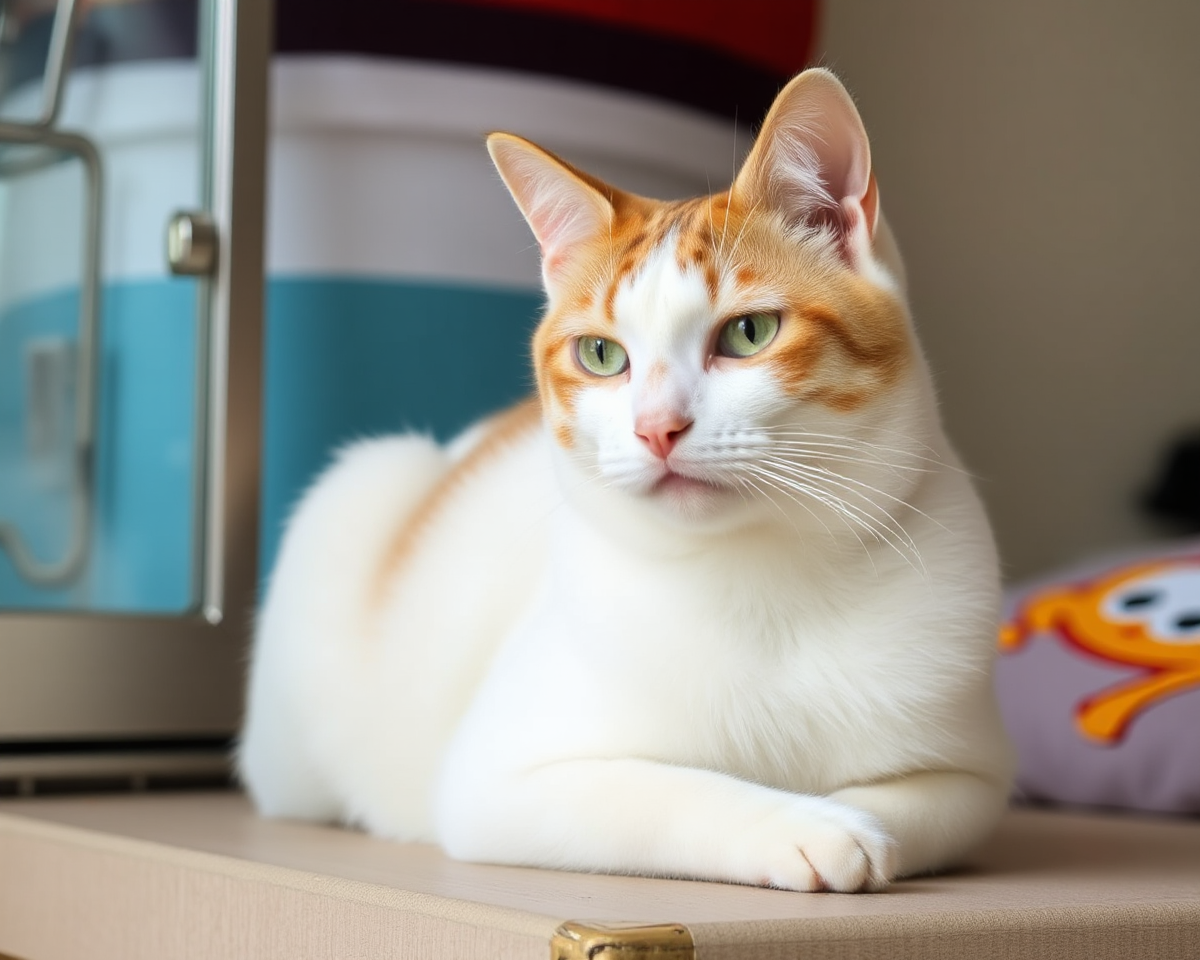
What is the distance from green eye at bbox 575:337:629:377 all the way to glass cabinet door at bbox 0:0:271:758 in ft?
2.70

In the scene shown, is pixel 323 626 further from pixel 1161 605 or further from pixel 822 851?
pixel 1161 605

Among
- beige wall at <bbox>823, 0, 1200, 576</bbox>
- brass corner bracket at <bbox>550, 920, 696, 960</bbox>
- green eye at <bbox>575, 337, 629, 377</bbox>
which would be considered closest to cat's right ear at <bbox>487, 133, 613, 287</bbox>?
green eye at <bbox>575, 337, 629, 377</bbox>

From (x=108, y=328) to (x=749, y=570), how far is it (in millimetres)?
1064

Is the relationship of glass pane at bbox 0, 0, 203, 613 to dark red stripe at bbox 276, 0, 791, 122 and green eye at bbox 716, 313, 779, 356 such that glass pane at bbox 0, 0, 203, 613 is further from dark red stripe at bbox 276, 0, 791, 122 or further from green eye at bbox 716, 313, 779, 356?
green eye at bbox 716, 313, 779, 356

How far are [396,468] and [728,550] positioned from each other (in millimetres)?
580

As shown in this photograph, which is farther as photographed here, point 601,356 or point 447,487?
point 447,487

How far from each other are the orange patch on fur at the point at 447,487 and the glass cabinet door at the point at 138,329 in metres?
0.41

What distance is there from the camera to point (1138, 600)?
159 cm

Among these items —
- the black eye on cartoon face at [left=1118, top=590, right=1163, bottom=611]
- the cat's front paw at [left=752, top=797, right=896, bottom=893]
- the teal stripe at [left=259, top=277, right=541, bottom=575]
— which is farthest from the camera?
the teal stripe at [left=259, top=277, right=541, bottom=575]

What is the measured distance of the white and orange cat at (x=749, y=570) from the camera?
778mm

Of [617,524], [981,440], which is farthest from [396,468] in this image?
[981,440]

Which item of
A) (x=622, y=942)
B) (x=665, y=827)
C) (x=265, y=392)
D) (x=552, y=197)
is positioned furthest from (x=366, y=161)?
(x=622, y=942)

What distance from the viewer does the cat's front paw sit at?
71cm

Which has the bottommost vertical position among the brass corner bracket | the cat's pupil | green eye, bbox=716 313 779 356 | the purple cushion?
the purple cushion
